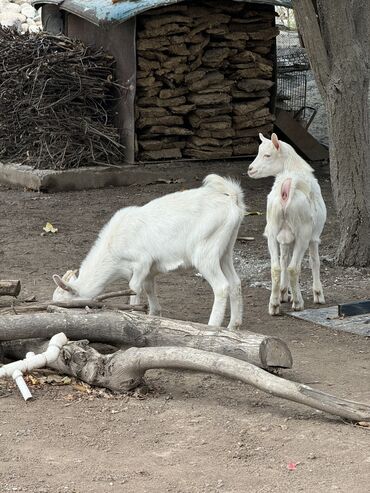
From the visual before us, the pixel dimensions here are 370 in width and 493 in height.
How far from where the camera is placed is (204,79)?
14695 millimetres

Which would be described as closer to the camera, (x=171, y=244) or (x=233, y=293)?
(x=171, y=244)

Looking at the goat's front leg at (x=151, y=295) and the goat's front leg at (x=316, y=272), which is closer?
the goat's front leg at (x=151, y=295)

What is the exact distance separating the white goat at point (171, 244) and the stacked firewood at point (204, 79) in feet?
22.1

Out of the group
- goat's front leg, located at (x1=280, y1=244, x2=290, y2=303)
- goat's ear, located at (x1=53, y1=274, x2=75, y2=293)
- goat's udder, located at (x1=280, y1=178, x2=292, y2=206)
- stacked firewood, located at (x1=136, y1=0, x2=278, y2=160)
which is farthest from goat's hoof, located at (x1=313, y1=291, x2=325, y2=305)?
stacked firewood, located at (x1=136, y1=0, x2=278, y2=160)

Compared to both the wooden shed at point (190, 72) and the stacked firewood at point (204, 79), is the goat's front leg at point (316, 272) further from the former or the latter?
the stacked firewood at point (204, 79)

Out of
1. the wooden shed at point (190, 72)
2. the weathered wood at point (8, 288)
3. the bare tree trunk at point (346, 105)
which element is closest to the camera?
the weathered wood at point (8, 288)

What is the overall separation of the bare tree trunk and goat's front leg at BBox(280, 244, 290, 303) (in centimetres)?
145

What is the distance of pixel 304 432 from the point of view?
18.4 ft

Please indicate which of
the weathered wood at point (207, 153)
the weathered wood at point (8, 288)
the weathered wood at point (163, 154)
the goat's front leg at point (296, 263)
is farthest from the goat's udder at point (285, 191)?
the weathered wood at point (207, 153)

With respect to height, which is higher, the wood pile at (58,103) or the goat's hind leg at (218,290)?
the wood pile at (58,103)

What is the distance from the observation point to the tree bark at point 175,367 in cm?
564

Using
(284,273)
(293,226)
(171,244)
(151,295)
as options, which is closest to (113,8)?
(284,273)

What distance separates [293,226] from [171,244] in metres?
1.25

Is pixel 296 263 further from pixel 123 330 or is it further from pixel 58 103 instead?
pixel 58 103
